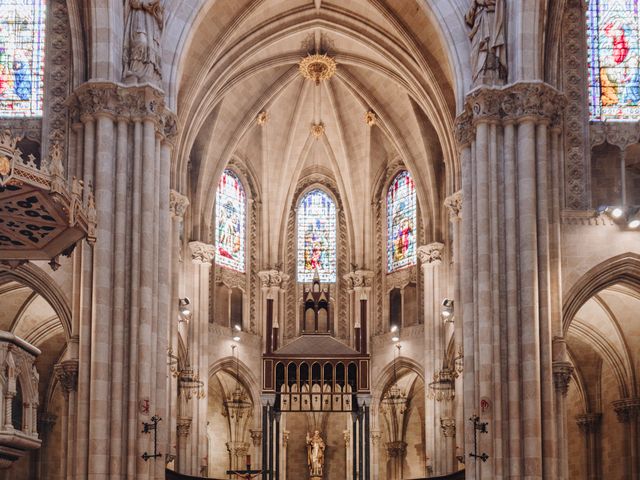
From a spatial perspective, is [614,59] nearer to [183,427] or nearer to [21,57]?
[21,57]

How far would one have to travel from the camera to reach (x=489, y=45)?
3434 cm

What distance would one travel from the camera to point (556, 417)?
106 ft

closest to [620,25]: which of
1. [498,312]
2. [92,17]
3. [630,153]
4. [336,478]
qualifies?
[630,153]

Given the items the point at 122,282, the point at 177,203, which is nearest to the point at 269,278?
the point at 177,203

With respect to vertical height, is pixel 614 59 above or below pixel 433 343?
above

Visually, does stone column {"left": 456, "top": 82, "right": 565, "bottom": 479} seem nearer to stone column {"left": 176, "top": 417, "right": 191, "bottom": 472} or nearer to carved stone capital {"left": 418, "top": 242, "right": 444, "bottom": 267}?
carved stone capital {"left": 418, "top": 242, "right": 444, "bottom": 267}

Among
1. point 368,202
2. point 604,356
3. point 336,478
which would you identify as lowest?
point 336,478

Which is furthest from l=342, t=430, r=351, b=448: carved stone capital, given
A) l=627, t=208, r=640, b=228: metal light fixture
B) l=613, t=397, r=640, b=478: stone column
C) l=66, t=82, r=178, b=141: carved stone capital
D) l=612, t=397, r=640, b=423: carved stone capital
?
l=66, t=82, r=178, b=141: carved stone capital

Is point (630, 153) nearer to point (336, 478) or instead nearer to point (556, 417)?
point (556, 417)

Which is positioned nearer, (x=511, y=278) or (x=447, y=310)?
(x=511, y=278)

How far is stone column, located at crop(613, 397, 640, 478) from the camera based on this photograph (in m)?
38.8

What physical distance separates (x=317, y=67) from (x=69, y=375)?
55.7 ft

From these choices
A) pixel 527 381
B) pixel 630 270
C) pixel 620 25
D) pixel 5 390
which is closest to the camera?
pixel 5 390

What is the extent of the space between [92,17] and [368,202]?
700 inches
